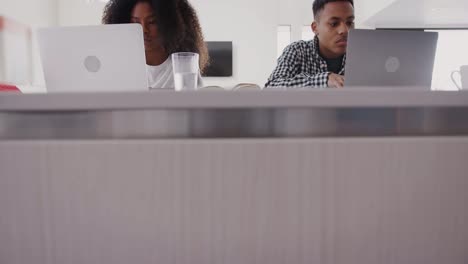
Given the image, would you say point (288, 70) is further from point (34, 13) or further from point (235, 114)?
point (34, 13)

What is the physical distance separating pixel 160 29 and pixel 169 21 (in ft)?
0.21

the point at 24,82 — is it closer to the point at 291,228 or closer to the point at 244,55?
the point at 244,55

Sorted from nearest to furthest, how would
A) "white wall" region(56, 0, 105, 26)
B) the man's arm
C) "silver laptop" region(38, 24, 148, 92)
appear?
"silver laptop" region(38, 24, 148, 92)
the man's arm
"white wall" region(56, 0, 105, 26)

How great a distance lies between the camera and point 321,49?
169 cm

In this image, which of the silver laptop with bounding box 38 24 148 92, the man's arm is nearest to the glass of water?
the silver laptop with bounding box 38 24 148 92

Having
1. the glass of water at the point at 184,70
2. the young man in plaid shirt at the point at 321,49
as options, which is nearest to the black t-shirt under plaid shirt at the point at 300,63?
the young man in plaid shirt at the point at 321,49

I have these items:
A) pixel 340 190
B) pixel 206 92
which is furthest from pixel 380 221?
pixel 206 92

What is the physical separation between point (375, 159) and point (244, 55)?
4.52 metres

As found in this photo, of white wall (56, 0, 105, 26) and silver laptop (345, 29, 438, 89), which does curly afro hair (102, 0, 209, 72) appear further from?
white wall (56, 0, 105, 26)

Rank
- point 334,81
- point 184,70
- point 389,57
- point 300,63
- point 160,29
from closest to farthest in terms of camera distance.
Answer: point 184,70, point 389,57, point 334,81, point 160,29, point 300,63

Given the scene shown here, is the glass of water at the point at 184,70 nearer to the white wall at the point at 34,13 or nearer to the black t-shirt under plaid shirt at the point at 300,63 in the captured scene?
the black t-shirt under plaid shirt at the point at 300,63

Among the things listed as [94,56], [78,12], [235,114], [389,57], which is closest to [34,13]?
[78,12]

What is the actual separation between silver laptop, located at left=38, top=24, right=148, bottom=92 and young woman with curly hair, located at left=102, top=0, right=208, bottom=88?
51 centimetres

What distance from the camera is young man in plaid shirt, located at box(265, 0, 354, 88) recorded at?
155 centimetres
